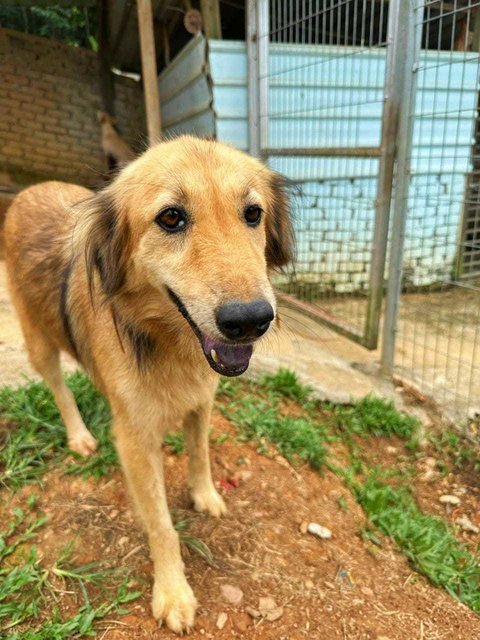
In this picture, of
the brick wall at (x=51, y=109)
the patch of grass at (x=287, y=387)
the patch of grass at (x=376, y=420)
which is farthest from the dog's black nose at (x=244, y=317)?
the brick wall at (x=51, y=109)

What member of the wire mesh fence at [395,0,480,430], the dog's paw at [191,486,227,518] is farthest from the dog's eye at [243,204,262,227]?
the wire mesh fence at [395,0,480,430]

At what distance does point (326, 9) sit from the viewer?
13.1ft

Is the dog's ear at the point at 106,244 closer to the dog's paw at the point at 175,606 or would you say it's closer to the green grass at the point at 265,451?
the green grass at the point at 265,451

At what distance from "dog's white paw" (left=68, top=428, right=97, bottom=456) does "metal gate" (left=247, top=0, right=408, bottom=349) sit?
7.97 feet

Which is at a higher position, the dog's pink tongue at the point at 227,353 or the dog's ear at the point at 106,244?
the dog's ear at the point at 106,244

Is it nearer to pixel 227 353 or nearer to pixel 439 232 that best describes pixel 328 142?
pixel 439 232

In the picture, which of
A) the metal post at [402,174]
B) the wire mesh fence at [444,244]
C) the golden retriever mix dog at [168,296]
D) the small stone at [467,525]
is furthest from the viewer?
the wire mesh fence at [444,244]

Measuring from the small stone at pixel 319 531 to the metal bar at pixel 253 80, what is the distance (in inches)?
159

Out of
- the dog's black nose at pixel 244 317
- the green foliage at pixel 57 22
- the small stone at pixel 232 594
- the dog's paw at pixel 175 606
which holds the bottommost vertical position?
the small stone at pixel 232 594

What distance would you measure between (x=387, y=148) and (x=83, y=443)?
9.92ft

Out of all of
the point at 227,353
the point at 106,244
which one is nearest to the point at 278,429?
the point at 227,353

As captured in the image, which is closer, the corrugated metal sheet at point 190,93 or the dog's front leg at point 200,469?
the dog's front leg at point 200,469

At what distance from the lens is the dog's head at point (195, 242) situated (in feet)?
4.81

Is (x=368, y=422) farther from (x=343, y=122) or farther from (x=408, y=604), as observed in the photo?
(x=343, y=122)
